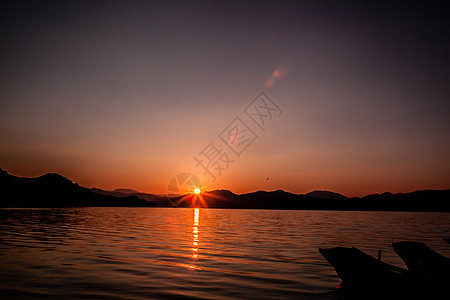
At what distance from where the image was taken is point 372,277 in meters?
13.5

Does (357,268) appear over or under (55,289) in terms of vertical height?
over

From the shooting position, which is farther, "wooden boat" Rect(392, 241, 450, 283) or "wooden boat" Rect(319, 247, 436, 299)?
"wooden boat" Rect(392, 241, 450, 283)

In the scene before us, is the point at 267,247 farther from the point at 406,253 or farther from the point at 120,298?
the point at 120,298

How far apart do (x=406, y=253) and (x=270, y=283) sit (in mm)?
7511

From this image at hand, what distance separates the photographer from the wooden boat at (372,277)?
39.5 feet

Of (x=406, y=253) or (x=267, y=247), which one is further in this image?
(x=267, y=247)

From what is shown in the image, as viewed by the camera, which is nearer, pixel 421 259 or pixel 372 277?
pixel 372 277

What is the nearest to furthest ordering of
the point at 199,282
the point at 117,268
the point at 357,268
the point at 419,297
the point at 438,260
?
1. the point at 419,297
2. the point at 357,268
3. the point at 199,282
4. the point at 438,260
5. the point at 117,268

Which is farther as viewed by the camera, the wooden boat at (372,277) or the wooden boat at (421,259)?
the wooden boat at (421,259)

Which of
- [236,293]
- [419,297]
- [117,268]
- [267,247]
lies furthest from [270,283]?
[267,247]

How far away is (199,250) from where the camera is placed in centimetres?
2769

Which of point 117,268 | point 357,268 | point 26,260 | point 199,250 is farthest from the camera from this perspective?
point 199,250

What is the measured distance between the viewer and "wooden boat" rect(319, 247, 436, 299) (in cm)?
1203

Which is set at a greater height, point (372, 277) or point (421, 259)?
point (421, 259)
